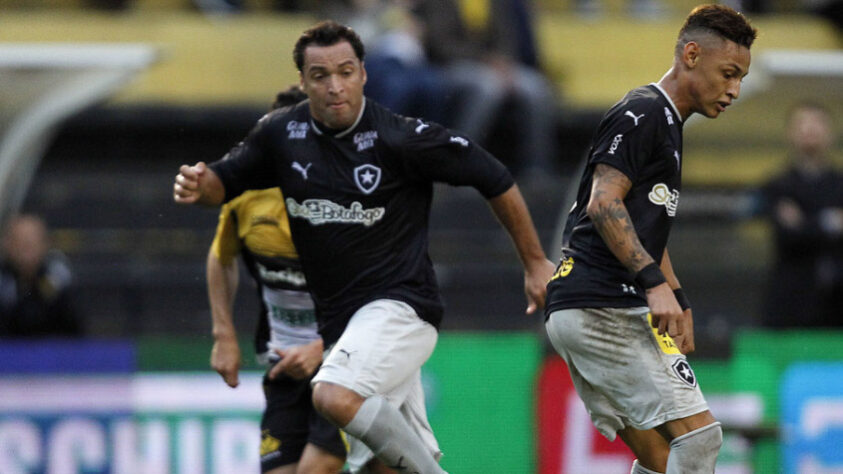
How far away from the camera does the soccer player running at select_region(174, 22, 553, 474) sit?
5.75 m

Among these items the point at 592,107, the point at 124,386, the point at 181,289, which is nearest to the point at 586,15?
the point at 592,107

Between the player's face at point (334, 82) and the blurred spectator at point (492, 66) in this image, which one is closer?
the player's face at point (334, 82)

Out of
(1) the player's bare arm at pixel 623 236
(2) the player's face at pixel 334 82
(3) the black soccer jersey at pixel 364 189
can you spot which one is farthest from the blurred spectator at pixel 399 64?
(1) the player's bare arm at pixel 623 236

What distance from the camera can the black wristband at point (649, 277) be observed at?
5.03 m

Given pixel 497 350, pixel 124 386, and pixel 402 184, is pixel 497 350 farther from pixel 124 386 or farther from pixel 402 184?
pixel 402 184

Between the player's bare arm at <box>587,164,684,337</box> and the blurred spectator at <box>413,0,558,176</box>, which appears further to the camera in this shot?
the blurred spectator at <box>413,0,558,176</box>

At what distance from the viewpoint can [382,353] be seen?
5.64 metres

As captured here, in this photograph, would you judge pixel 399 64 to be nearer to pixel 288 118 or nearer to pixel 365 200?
pixel 288 118

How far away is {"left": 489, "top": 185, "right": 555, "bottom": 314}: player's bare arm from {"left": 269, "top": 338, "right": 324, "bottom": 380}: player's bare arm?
1082 mm

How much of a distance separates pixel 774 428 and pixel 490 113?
457 centimetres

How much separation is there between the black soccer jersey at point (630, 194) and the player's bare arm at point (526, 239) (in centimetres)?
44

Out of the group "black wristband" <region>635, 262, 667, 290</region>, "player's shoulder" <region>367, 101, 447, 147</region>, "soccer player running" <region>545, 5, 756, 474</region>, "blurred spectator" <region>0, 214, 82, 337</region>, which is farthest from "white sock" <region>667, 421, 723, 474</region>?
"blurred spectator" <region>0, 214, 82, 337</region>

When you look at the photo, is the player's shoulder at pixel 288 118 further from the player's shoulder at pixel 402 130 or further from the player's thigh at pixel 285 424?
the player's thigh at pixel 285 424

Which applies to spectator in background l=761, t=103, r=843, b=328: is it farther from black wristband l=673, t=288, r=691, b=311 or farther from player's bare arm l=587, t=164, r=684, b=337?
player's bare arm l=587, t=164, r=684, b=337
